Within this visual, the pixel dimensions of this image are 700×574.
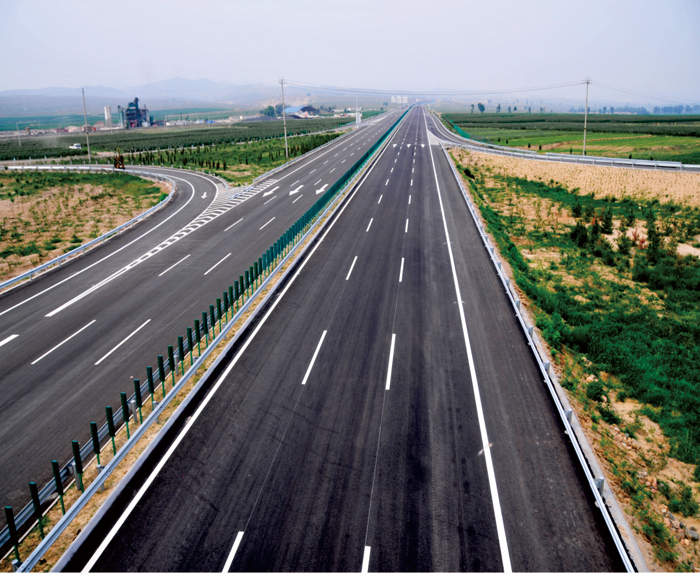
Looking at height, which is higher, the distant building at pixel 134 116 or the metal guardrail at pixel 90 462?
the distant building at pixel 134 116

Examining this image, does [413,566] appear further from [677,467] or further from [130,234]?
[130,234]

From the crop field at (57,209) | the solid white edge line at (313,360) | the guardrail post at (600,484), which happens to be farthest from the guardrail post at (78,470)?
the crop field at (57,209)

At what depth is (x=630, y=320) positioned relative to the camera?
21000 mm

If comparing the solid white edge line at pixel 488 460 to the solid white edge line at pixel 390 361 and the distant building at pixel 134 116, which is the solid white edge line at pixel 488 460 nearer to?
the solid white edge line at pixel 390 361

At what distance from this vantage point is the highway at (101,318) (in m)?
13.0

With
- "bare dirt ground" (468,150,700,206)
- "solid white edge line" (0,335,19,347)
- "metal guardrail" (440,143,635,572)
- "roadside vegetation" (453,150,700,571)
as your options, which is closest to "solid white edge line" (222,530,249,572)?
"metal guardrail" (440,143,635,572)

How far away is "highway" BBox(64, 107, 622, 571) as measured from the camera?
30.0 ft

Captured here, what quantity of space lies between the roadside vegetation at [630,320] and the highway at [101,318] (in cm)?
1480

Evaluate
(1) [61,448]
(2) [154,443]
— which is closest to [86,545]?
(2) [154,443]

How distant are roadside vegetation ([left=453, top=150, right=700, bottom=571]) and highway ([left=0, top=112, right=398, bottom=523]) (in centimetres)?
1480

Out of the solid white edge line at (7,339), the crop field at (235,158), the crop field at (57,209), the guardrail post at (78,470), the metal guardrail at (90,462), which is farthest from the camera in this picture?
the crop field at (235,158)

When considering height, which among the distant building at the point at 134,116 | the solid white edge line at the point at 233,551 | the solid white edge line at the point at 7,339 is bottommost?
the solid white edge line at the point at 233,551

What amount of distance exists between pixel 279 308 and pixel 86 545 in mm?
12310

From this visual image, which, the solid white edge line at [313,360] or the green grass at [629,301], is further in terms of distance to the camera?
the green grass at [629,301]
